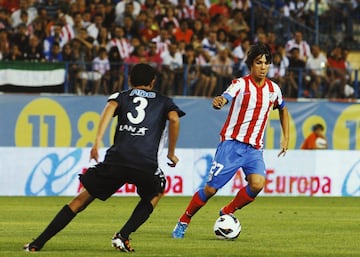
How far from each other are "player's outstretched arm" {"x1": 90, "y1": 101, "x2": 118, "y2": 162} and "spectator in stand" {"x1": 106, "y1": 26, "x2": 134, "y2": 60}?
1608 cm

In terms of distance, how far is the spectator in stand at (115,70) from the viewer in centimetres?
2759

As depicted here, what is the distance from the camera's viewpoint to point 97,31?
2867 centimetres

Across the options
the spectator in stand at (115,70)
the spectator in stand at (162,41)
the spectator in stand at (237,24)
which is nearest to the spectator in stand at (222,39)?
the spectator in stand at (237,24)

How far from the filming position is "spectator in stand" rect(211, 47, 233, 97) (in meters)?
28.4

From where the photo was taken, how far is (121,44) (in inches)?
1122

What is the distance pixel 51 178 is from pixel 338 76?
8.44 m

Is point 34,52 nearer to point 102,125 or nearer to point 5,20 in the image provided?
point 5,20

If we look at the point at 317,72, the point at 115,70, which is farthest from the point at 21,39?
the point at 317,72

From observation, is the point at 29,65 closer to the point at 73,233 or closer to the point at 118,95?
the point at 73,233

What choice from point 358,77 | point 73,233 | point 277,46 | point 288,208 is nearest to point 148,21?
point 277,46

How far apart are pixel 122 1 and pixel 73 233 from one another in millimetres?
15381

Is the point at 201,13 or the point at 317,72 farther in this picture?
the point at 201,13

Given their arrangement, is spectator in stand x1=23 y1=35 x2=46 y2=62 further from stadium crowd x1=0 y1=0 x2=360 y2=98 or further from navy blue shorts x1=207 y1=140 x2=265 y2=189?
navy blue shorts x1=207 y1=140 x2=265 y2=189

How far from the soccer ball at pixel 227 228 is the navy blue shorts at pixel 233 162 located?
43 cm
